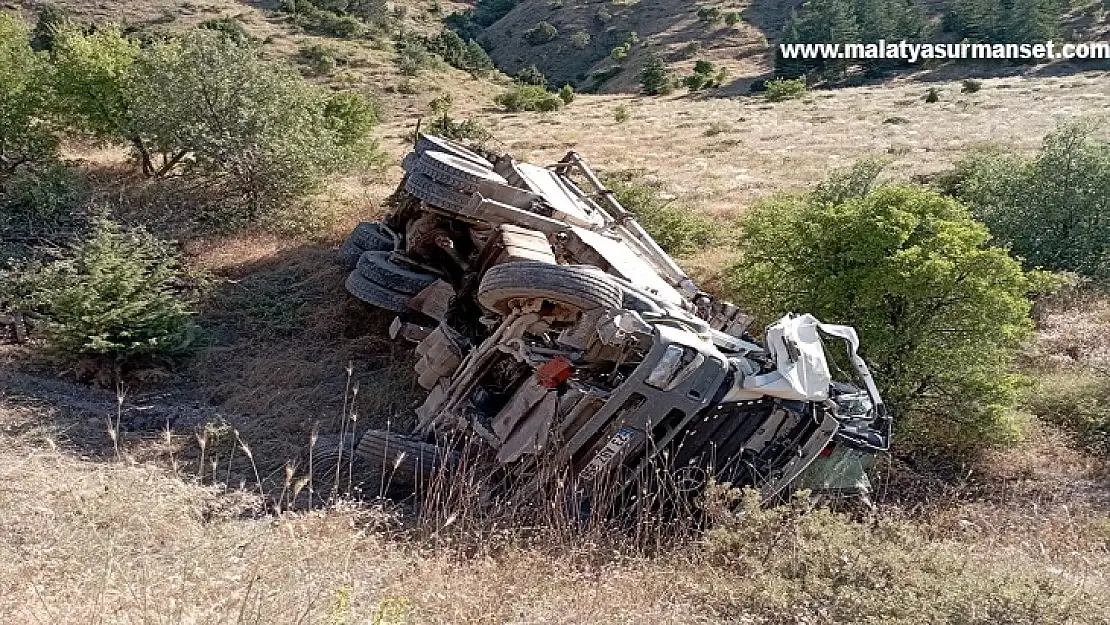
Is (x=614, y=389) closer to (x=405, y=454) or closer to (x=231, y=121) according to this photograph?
(x=405, y=454)

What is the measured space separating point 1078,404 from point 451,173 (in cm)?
595

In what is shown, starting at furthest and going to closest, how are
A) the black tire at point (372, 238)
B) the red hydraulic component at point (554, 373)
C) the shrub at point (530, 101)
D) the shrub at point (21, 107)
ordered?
the shrub at point (530, 101)
the shrub at point (21, 107)
the black tire at point (372, 238)
the red hydraulic component at point (554, 373)

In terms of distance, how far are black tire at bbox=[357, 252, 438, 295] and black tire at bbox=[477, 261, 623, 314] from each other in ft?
7.84

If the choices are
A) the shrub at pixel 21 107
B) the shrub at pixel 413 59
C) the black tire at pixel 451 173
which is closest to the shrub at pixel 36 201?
the shrub at pixel 21 107

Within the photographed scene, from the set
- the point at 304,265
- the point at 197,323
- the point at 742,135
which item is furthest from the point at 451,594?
the point at 742,135

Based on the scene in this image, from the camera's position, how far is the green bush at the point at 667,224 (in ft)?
36.9

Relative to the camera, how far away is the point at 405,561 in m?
4.26

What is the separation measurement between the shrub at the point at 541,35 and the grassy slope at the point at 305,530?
47.8 meters

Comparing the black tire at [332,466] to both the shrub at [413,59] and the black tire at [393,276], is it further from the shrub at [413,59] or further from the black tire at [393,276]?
the shrub at [413,59]

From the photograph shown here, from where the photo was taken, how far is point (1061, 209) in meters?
10.6

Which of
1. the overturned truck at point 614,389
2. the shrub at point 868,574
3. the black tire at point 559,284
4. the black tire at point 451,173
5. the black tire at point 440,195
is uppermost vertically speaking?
the black tire at point 451,173

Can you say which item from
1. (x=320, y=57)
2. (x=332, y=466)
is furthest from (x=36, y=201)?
(x=320, y=57)

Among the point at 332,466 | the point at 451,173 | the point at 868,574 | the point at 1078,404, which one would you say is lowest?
the point at 1078,404

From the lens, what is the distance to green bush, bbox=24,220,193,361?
7699 mm
